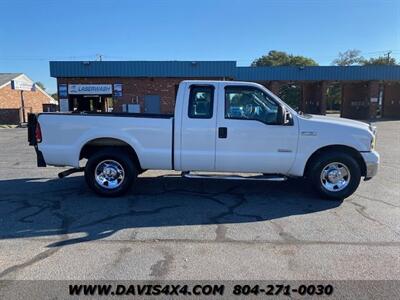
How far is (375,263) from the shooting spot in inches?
147

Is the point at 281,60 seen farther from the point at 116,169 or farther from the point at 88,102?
the point at 116,169

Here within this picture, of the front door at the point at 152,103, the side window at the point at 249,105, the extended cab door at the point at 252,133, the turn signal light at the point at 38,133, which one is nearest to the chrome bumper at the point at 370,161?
the extended cab door at the point at 252,133

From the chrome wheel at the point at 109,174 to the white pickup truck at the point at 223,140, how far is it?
28mm

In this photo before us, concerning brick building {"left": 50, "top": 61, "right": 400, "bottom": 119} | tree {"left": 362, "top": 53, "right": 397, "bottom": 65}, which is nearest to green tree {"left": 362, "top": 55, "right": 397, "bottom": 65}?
tree {"left": 362, "top": 53, "right": 397, "bottom": 65}

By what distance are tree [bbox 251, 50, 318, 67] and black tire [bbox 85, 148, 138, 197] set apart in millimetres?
67501

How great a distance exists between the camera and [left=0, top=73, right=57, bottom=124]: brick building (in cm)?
3108

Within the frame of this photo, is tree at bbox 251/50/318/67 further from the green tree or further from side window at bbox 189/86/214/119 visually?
side window at bbox 189/86/214/119

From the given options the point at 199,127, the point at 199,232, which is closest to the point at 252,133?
the point at 199,127

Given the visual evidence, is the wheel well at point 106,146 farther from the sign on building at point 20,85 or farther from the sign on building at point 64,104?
the sign on building at point 20,85

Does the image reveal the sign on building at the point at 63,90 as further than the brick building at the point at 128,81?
Yes

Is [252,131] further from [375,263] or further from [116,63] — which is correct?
[116,63]

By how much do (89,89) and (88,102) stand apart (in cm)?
166

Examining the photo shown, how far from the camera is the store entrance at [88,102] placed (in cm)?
2727

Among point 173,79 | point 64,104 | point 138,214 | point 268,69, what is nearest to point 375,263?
point 138,214
